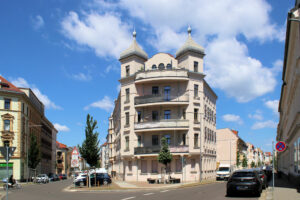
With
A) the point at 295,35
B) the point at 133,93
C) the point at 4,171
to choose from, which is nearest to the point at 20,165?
the point at 4,171

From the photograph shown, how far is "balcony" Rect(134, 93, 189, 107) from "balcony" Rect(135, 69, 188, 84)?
7.36 feet

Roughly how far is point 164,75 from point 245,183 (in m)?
27.8

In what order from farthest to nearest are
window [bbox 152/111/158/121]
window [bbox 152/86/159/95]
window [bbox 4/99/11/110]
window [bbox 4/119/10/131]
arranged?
window [bbox 4/99/11/110] → window [bbox 4/119/10/131] → window [bbox 152/86/159/95] → window [bbox 152/111/158/121]

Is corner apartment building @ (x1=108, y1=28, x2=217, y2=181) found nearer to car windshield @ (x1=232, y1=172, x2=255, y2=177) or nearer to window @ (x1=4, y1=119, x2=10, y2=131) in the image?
window @ (x1=4, y1=119, x2=10, y2=131)

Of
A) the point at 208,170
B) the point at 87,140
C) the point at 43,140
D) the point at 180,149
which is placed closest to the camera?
the point at 87,140

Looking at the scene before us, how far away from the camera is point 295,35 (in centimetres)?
2506

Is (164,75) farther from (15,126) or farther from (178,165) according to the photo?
(15,126)

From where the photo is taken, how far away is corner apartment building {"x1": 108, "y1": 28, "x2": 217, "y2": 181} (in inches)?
1750

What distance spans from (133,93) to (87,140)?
1533 cm

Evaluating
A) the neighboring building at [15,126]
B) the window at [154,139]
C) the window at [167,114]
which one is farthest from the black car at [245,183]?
the neighboring building at [15,126]

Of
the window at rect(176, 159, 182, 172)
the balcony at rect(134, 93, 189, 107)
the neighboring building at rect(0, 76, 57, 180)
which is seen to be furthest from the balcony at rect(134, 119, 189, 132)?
the neighboring building at rect(0, 76, 57, 180)

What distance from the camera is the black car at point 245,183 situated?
18.6m

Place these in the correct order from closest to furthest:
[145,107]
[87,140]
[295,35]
Result: [295,35] < [87,140] < [145,107]

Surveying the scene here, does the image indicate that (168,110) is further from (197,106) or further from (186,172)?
(186,172)
